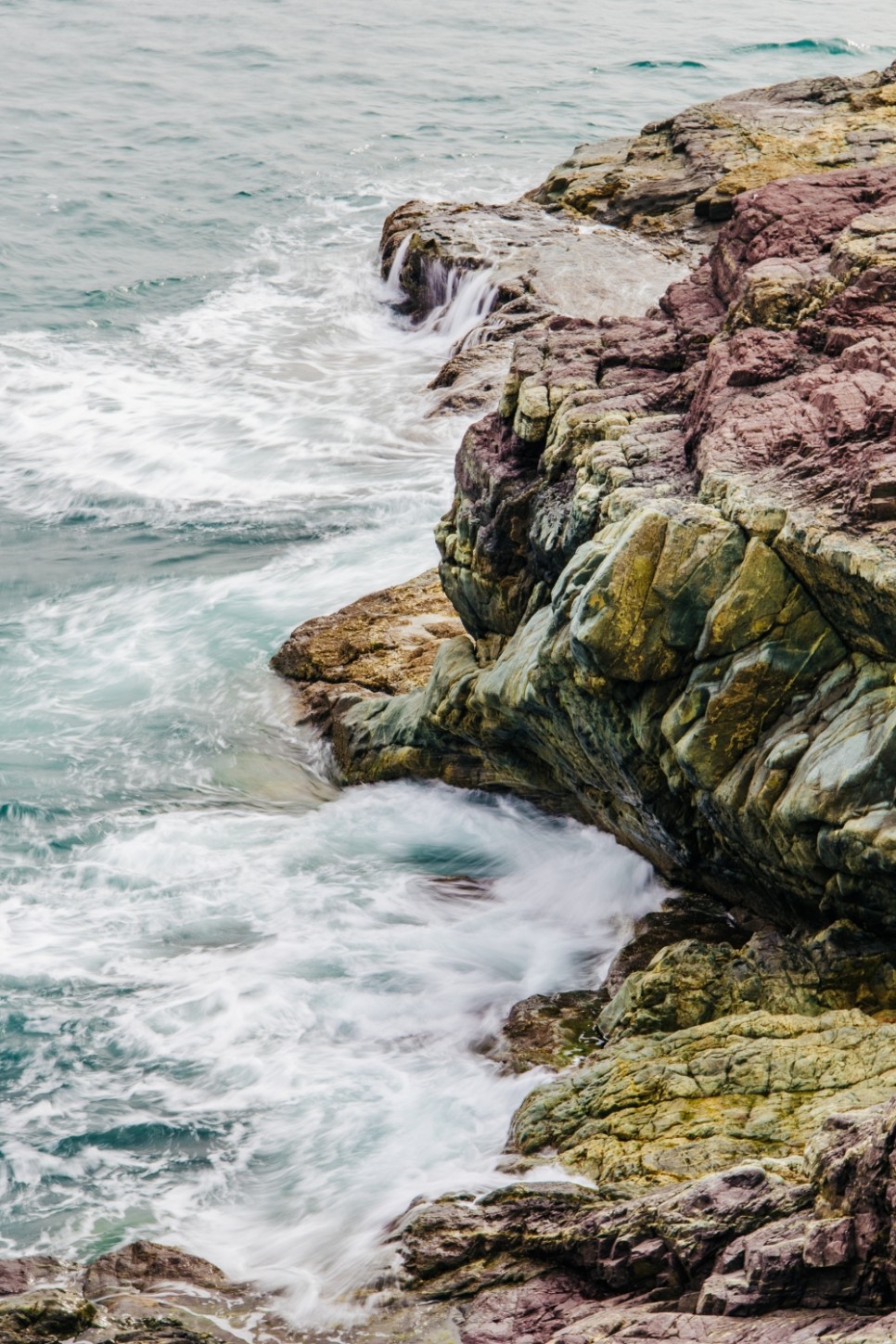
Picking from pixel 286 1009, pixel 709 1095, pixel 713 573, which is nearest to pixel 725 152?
pixel 713 573

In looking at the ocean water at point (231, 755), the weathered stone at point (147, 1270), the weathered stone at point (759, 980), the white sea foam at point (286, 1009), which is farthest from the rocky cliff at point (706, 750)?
the weathered stone at point (147, 1270)

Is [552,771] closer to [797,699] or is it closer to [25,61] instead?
[797,699]

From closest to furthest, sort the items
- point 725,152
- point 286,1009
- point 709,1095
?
1. point 709,1095
2. point 286,1009
3. point 725,152

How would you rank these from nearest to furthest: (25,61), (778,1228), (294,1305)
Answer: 1. (778,1228)
2. (294,1305)
3. (25,61)

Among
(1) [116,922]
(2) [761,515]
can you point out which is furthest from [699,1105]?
(1) [116,922]

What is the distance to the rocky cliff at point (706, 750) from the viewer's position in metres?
5.91

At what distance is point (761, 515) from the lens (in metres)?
8.23

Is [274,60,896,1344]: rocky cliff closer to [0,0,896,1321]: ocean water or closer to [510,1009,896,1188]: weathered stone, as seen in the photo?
[510,1009,896,1188]: weathered stone

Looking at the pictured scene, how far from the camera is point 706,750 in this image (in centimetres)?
849

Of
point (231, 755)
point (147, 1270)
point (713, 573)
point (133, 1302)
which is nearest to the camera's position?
point (133, 1302)

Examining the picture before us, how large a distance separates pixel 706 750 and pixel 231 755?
7.31m

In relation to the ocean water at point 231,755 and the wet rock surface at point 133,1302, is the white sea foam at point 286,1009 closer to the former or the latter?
the ocean water at point 231,755

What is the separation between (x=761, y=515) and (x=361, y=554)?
1116cm

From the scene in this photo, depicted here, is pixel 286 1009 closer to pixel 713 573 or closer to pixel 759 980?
pixel 759 980
